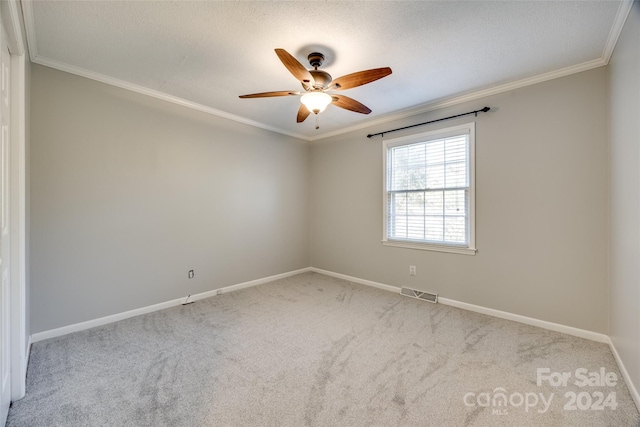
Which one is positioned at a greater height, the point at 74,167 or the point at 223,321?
the point at 74,167

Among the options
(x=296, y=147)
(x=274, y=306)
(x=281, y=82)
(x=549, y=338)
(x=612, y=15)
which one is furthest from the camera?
(x=296, y=147)

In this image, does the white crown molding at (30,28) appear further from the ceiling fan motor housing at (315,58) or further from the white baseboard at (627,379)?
the white baseboard at (627,379)

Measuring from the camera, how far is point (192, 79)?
2832 mm

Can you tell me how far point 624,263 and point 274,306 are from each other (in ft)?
10.4

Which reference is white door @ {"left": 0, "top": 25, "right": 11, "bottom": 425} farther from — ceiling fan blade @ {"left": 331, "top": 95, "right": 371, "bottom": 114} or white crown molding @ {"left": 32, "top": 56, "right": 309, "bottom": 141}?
ceiling fan blade @ {"left": 331, "top": 95, "right": 371, "bottom": 114}

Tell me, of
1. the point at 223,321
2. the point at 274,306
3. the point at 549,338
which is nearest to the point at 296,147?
the point at 274,306

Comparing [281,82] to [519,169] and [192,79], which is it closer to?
[192,79]

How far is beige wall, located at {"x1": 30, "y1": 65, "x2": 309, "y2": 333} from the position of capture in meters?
2.52

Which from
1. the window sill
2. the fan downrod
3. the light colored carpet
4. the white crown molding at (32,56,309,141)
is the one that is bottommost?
the light colored carpet

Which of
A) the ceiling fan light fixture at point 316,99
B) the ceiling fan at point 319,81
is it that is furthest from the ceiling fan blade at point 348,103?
the ceiling fan light fixture at point 316,99

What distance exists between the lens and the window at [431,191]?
327cm

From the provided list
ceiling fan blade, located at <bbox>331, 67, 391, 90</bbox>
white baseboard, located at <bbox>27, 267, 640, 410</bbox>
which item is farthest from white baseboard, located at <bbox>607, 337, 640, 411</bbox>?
ceiling fan blade, located at <bbox>331, 67, 391, 90</bbox>

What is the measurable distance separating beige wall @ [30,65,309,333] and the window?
1904 mm

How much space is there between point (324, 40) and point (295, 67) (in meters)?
0.39
